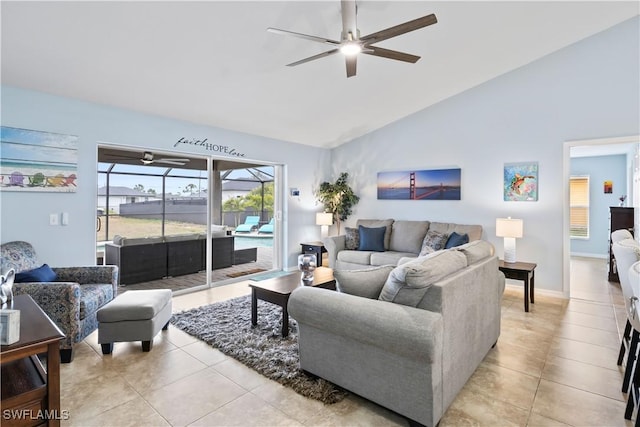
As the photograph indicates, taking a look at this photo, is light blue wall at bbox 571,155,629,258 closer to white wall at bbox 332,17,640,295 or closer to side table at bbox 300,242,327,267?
white wall at bbox 332,17,640,295

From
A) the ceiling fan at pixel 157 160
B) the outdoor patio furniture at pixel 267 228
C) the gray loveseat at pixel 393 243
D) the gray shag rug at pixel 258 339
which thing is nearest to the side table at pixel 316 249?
the gray loveseat at pixel 393 243

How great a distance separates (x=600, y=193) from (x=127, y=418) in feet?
31.6

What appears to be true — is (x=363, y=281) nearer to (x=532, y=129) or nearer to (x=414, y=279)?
(x=414, y=279)

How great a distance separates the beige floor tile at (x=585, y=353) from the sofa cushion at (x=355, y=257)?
8.91 feet

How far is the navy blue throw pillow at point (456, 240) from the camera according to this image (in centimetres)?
468

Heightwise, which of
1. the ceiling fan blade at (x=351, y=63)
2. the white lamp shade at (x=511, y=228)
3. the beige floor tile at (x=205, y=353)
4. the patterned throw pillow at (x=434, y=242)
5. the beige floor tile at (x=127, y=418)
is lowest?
the beige floor tile at (x=127, y=418)

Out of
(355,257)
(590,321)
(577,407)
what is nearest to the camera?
(577,407)

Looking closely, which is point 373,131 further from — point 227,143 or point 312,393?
point 312,393

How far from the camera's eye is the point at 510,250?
4488 millimetres

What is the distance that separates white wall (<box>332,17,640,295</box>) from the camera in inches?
164

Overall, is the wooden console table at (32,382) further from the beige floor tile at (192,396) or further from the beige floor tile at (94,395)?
the beige floor tile at (192,396)

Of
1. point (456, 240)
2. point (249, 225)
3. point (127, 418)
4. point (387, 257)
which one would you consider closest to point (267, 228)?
point (249, 225)

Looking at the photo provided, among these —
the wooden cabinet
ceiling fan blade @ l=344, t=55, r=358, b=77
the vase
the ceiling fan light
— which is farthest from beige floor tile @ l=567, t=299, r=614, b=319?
the ceiling fan light

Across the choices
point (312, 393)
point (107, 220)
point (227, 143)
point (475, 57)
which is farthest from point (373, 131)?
point (312, 393)
